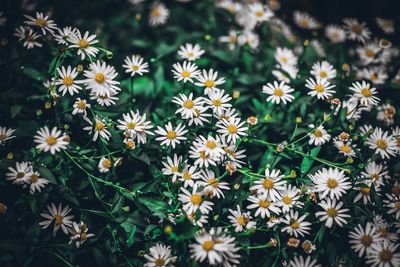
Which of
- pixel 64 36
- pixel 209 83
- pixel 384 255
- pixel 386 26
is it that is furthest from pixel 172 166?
pixel 386 26

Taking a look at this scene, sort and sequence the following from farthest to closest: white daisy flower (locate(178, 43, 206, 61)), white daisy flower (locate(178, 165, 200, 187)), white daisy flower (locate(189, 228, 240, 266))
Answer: white daisy flower (locate(178, 43, 206, 61)) → white daisy flower (locate(178, 165, 200, 187)) → white daisy flower (locate(189, 228, 240, 266))

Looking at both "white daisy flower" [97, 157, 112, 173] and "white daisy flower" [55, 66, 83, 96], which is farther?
"white daisy flower" [55, 66, 83, 96]

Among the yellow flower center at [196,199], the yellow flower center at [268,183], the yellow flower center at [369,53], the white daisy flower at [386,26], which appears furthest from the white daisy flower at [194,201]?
the white daisy flower at [386,26]

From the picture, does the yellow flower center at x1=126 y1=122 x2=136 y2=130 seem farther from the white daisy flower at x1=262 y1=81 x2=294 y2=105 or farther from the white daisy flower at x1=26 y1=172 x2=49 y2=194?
the white daisy flower at x1=262 y1=81 x2=294 y2=105

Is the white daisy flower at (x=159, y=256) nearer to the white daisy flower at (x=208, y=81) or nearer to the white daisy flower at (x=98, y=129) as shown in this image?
the white daisy flower at (x=98, y=129)

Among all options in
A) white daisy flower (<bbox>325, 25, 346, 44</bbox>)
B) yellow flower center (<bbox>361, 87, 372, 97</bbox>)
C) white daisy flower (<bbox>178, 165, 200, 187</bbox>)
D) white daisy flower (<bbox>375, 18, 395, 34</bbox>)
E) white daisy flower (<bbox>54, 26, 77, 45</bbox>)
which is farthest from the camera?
white daisy flower (<bbox>325, 25, 346, 44</bbox>)

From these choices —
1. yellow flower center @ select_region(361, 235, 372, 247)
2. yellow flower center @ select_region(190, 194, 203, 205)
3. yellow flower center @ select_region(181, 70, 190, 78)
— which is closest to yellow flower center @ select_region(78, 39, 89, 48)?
yellow flower center @ select_region(181, 70, 190, 78)

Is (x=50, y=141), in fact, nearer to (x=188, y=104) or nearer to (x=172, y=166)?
(x=172, y=166)
